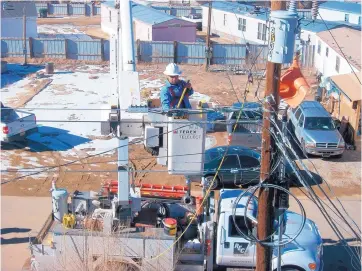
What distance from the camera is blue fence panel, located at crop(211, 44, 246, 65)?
36.7 meters

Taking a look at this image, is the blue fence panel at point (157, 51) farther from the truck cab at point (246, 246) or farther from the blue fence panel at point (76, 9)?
the blue fence panel at point (76, 9)

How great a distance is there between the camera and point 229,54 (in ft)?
121

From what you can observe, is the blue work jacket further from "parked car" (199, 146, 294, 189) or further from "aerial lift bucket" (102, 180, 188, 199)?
"parked car" (199, 146, 294, 189)

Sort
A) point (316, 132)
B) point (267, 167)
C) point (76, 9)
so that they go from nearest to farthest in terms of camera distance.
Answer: point (267, 167) < point (316, 132) < point (76, 9)

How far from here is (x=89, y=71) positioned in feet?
114

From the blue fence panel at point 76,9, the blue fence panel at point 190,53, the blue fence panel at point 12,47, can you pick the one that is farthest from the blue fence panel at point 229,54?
the blue fence panel at point 76,9

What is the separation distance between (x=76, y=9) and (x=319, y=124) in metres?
48.2

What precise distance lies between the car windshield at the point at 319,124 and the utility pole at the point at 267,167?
13.5 metres

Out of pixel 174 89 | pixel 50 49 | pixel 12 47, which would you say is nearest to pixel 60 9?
pixel 12 47

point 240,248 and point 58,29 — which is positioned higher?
point 58,29

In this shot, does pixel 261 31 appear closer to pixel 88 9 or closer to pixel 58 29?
pixel 58 29

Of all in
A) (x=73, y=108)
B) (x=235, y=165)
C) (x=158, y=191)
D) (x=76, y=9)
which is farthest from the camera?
(x=76, y=9)

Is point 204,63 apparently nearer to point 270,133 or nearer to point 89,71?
point 89,71

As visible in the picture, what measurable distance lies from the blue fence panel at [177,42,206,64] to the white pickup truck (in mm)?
17274
